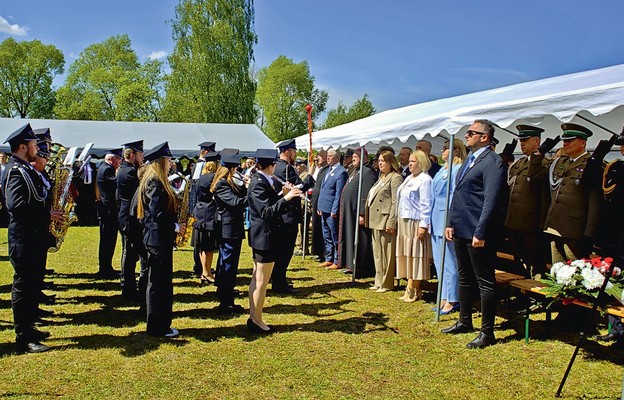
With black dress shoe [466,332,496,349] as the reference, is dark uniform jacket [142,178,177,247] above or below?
above

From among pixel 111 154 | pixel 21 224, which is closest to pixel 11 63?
pixel 111 154

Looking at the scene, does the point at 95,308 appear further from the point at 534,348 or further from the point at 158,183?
the point at 534,348

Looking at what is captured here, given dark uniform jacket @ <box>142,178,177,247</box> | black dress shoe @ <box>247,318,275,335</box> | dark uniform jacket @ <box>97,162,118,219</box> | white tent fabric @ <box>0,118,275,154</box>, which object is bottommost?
black dress shoe @ <box>247,318,275,335</box>

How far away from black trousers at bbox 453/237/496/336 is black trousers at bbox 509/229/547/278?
1453 millimetres

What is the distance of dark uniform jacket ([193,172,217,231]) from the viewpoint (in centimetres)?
754

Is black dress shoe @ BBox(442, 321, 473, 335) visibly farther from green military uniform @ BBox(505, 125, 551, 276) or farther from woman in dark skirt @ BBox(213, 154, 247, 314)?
woman in dark skirt @ BBox(213, 154, 247, 314)

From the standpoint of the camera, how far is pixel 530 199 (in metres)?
6.52

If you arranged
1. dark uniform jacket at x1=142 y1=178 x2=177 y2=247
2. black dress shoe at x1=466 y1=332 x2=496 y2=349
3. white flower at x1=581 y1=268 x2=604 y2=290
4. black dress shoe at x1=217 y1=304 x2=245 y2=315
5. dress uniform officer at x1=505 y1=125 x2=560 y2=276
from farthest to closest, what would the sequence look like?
black dress shoe at x1=217 y1=304 x2=245 y2=315, dress uniform officer at x1=505 y1=125 x2=560 y2=276, black dress shoe at x1=466 y1=332 x2=496 y2=349, dark uniform jacket at x1=142 y1=178 x2=177 y2=247, white flower at x1=581 y1=268 x2=604 y2=290

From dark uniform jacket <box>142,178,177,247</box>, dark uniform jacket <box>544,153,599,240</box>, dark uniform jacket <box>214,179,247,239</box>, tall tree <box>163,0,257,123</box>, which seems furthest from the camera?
tall tree <box>163,0,257,123</box>

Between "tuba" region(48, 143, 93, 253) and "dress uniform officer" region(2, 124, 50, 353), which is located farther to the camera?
"tuba" region(48, 143, 93, 253)

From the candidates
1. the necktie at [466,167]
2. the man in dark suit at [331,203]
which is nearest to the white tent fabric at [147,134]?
Answer: the man in dark suit at [331,203]

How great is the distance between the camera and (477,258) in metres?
5.21

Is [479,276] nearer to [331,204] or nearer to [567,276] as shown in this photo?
[567,276]

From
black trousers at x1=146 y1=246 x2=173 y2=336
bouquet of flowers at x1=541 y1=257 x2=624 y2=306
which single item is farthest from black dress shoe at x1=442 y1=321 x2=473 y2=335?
black trousers at x1=146 y1=246 x2=173 y2=336
